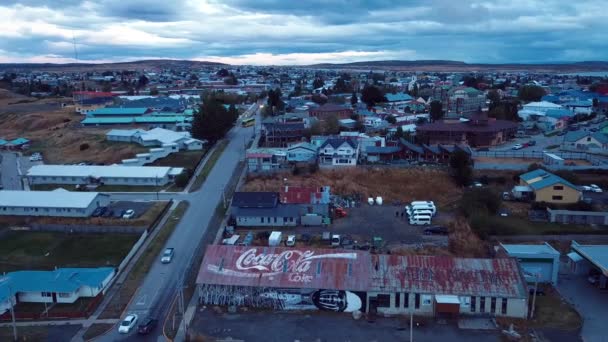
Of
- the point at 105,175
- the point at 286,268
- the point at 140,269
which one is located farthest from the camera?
the point at 105,175

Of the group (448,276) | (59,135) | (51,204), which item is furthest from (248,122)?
(448,276)

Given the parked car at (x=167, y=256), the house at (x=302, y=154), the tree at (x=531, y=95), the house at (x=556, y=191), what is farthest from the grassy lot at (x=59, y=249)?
the tree at (x=531, y=95)

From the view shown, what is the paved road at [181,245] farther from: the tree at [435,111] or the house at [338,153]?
the tree at [435,111]

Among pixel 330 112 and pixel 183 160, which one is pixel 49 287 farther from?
pixel 330 112

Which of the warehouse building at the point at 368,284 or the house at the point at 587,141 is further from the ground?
the house at the point at 587,141

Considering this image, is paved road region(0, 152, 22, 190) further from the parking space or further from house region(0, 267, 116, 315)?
house region(0, 267, 116, 315)

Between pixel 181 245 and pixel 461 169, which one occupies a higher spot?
pixel 461 169
